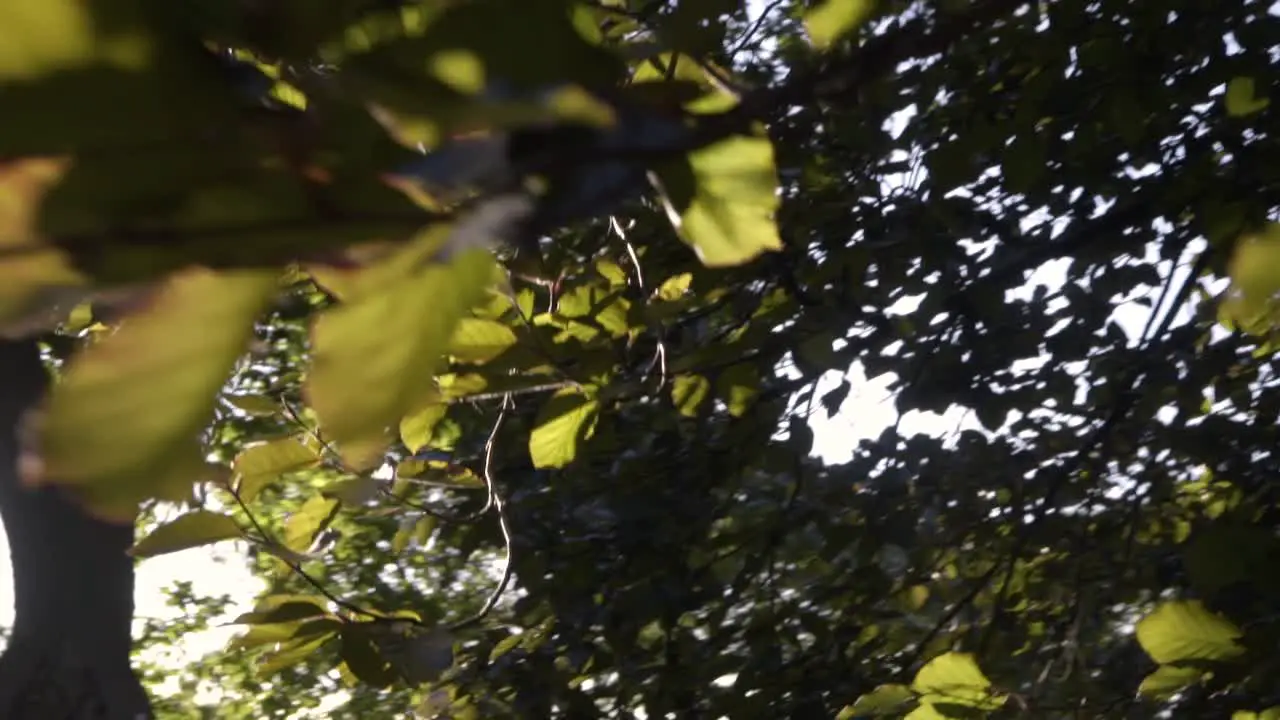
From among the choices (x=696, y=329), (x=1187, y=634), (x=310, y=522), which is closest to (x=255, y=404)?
(x=310, y=522)

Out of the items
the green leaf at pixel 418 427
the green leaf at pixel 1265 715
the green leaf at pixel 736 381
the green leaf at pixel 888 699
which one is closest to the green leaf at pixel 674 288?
the green leaf at pixel 736 381

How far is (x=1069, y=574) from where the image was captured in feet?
9.41

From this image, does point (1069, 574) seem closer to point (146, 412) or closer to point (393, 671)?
point (393, 671)

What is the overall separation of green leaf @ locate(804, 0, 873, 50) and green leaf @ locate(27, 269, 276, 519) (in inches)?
28.9

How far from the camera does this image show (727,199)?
0.61 m

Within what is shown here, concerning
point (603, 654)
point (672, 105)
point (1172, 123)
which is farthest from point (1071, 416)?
point (672, 105)

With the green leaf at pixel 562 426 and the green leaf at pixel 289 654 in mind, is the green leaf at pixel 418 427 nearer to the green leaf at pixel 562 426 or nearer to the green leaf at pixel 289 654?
the green leaf at pixel 562 426

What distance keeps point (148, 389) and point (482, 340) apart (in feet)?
2.52

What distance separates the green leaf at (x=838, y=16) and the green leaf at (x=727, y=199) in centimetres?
47

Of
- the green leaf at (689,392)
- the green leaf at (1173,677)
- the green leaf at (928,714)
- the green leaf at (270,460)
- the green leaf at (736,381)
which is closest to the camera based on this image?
the green leaf at (270,460)

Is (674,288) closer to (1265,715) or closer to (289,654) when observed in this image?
(289,654)

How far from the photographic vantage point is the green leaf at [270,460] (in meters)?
1.30

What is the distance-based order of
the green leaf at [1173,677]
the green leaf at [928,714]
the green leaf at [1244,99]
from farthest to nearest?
1. the green leaf at [1244,99]
2. the green leaf at [928,714]
3. the green leaf at [1173,677]

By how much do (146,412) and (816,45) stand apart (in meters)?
Answer: 0.80
